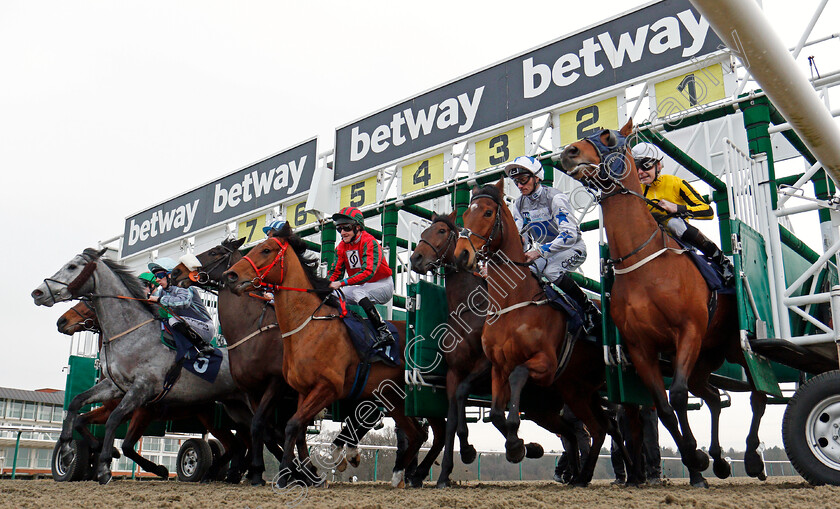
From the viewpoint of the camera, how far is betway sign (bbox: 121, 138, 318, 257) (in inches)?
524

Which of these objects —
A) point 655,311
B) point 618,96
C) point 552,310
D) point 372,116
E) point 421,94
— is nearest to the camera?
point 655,311

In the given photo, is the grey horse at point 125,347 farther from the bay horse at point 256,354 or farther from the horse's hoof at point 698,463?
the horse's hoof at point 698,463

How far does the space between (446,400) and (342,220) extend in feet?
7.14

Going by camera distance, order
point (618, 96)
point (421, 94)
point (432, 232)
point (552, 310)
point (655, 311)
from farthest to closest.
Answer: point (421, 94) < point (618, 96) < point (432, 232) < point (552, 310) < point (655, 311)

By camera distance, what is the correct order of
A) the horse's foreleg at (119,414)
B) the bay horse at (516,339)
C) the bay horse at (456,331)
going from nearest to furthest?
the bay horse at (516,339)
the bay horse at (456,331)
the horse's foreleg at (119,414)

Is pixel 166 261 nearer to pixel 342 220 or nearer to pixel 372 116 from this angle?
pixel 342 220

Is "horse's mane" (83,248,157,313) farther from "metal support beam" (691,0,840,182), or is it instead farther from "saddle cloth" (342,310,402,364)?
"metal support beam" (691,0,840,182)

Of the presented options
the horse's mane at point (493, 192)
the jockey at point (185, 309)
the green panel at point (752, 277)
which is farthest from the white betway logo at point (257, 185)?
the green panel at point (752, 277)

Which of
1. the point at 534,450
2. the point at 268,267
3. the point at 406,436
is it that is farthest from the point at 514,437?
the point at 268,267

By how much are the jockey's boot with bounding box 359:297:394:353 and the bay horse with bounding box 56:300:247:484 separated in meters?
2.45

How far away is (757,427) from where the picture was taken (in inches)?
244

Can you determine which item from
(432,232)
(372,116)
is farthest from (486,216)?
(372,116)

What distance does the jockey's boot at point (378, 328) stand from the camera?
283 inches

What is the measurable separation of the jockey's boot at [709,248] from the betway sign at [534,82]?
3410 millimetres
